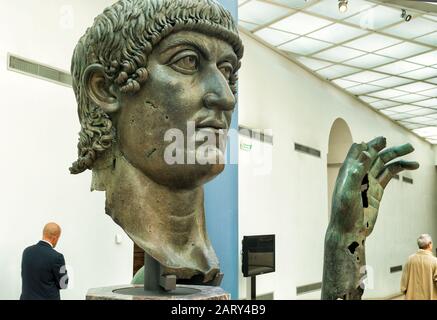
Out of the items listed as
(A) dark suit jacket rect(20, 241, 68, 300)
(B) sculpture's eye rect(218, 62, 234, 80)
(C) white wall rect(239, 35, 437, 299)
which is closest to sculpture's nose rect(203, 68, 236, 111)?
(B) sculpture's eye rect(218, 62, 234, 80)

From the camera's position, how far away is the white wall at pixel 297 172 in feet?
26.6

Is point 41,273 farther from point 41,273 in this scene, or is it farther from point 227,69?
point 227,69

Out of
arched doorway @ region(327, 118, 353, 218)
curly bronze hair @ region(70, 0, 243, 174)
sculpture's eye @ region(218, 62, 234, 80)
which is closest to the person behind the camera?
curly bronze hair @ region(70, 0, 243, 174)

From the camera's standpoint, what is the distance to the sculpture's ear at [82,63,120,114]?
2396 millimetres

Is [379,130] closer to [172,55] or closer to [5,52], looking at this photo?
[5,52]

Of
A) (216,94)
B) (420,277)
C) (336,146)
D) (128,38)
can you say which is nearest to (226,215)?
(216,94)

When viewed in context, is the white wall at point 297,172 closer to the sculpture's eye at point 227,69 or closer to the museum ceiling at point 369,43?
the museum ceiling at point 369,43

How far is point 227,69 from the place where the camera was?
2529 mm

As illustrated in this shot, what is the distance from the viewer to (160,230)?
238 centimetres

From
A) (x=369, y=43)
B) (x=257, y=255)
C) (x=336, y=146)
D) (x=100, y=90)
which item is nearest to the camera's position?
(x=100, y=90)

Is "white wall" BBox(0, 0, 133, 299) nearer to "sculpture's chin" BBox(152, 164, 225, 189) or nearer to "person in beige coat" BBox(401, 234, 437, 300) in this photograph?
"sculpture's chin" BBox(152, 164, 225, 189)

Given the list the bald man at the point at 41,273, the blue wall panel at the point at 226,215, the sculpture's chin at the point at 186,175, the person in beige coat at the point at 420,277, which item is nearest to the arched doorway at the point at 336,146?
the person in beige coat at the point at 420,277

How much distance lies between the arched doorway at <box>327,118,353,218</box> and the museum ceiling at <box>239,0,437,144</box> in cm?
157

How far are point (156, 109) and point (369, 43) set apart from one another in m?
6.30
